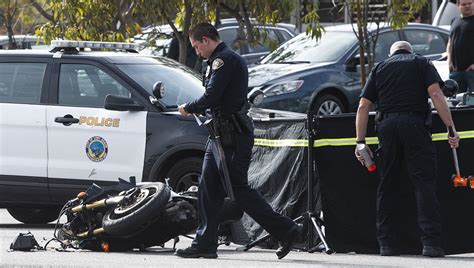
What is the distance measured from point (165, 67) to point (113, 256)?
3.32 metres

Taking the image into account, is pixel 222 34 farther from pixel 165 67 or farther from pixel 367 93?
pixel 367 93

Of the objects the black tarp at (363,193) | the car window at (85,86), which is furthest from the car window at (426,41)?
the black tarp at (363,193)

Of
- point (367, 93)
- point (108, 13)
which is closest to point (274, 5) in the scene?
point (108, 13)

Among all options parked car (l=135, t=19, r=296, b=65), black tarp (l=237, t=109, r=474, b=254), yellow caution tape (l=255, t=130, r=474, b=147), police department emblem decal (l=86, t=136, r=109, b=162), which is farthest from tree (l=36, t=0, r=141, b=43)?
black tarp (l=237, t=109, r=474, b=254)

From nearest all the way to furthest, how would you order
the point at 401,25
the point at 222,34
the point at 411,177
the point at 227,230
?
1. the point at 411,177
2. the point at 227,230
3. the point at 401,25
4. the point at 222,34

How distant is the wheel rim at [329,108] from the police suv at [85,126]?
5356 millimetres

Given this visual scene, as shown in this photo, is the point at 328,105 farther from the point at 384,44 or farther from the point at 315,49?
the point at 384,44

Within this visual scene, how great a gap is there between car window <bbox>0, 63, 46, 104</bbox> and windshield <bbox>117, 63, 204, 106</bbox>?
80cm

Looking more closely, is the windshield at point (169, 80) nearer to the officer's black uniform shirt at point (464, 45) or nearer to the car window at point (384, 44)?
the officer's black uniform shirt at point (464, 45)

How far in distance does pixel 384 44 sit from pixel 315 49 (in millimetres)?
1118

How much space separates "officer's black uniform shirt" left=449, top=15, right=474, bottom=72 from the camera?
1414cm

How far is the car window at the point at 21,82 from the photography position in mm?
12633

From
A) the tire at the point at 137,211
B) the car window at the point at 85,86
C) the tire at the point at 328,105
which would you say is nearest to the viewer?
the tire at the point at 137,211

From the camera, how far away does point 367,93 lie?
400 inches
